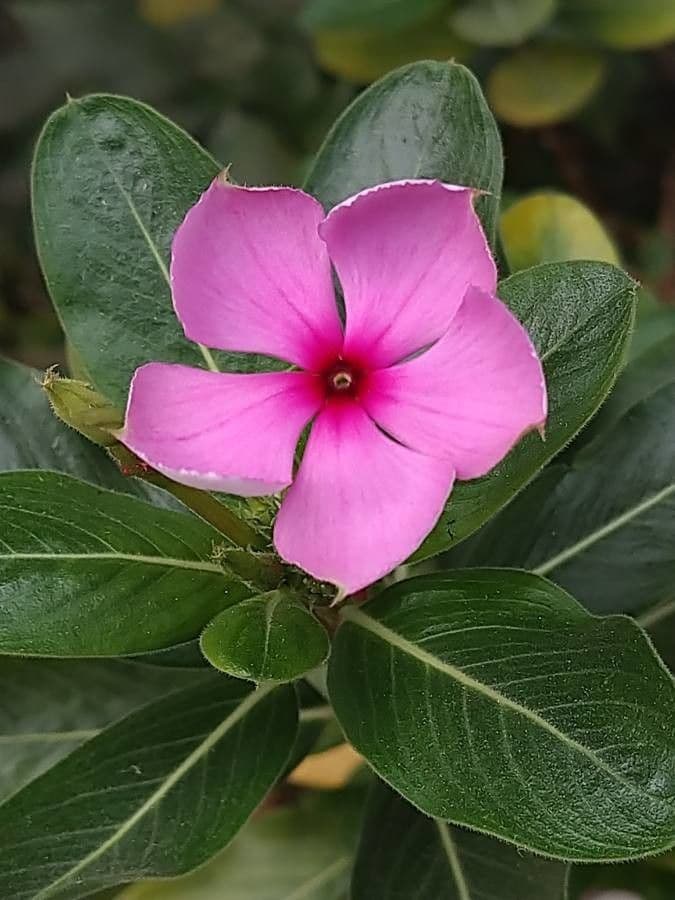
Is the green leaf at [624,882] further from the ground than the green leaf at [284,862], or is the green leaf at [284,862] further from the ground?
the green leaf at [284,862]

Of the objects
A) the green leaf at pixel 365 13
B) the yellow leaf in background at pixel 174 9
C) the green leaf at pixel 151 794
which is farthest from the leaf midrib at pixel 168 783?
the yellow leaf in background at pixel 174 9

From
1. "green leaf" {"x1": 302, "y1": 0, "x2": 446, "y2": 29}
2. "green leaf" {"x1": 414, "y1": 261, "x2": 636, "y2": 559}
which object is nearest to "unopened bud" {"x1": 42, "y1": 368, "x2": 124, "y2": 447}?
"green leaf" {"x1": 414, "y1": 261, "x2": 636, "y2": 559}

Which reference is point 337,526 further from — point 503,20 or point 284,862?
point 503,20

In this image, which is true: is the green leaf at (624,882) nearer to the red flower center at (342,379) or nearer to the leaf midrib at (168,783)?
the leaf midrib at (168,783)

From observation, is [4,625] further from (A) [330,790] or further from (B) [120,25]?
(B) [120,25]

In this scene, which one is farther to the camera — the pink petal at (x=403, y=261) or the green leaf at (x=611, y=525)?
the green leaf at (x=611, y=525)

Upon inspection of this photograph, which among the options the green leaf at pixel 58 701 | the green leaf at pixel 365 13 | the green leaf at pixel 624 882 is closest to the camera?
the green leaf at pixel 58 701

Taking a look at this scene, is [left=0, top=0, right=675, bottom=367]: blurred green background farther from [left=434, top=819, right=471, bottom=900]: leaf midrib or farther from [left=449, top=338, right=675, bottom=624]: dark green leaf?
[left=434, top=819, right=471, bottom=900]: leaf midrib
